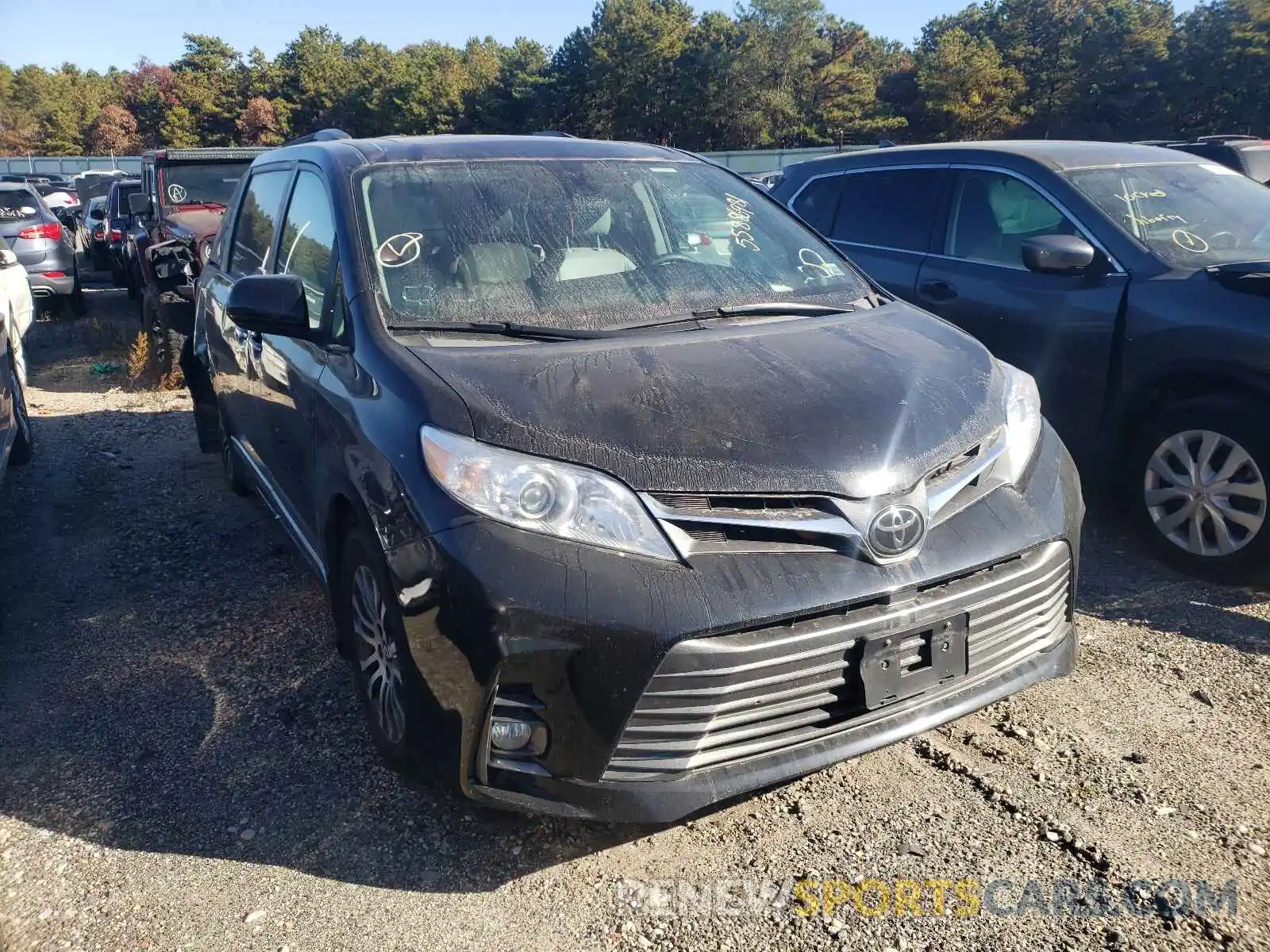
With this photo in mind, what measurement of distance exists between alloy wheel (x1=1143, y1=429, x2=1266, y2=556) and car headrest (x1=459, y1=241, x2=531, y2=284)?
2.87 metres

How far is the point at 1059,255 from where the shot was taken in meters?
4.40

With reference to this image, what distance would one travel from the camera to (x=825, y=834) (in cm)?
266

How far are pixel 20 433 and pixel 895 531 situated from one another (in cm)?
575

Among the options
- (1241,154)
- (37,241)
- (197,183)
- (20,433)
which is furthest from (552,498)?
(37,241)

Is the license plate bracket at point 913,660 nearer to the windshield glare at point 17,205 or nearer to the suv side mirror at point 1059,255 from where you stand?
the suv side mirror at point 1059,255

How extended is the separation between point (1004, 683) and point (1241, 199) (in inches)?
142

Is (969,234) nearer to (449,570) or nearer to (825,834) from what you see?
(825,834)

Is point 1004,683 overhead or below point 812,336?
below

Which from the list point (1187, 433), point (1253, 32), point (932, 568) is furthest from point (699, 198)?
point (1253, 32)

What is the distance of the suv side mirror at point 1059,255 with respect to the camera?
14.4 ft

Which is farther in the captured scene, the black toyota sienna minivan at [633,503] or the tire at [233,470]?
the tire at [233,470]

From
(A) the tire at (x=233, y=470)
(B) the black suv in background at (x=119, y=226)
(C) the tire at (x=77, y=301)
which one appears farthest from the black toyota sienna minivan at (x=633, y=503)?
(B) the black suv in background at (x=119, y=226)

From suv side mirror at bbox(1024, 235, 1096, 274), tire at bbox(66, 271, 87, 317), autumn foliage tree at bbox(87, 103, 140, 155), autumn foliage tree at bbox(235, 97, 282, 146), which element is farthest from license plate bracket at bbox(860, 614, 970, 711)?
autumn foliage tree at bbox(87, 103, 140, 155)

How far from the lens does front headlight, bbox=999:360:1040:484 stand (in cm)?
276
